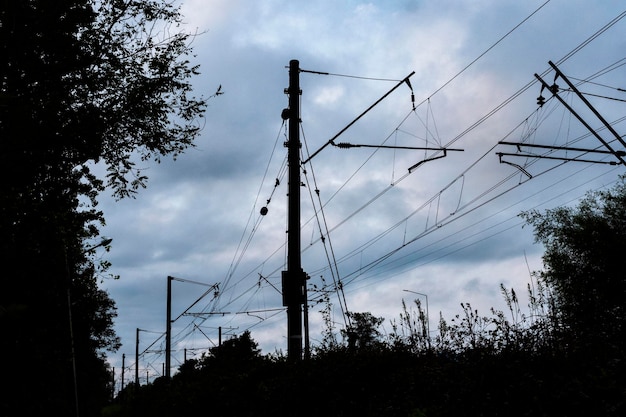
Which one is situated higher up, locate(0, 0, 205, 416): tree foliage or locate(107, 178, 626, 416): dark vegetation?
locate(0, 0, 205, 416): tree foliage

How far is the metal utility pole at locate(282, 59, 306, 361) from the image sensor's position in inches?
529

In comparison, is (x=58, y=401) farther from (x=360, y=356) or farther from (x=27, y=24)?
(x=27, y=24)

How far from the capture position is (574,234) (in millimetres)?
39938

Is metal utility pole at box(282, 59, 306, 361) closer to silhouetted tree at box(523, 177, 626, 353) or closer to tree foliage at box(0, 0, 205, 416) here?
tree foliage at box(0, 0, 205, 416)

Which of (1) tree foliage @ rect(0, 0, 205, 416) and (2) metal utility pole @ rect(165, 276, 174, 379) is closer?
(1) tree foliage @ rect(0, 0, 205, 416)

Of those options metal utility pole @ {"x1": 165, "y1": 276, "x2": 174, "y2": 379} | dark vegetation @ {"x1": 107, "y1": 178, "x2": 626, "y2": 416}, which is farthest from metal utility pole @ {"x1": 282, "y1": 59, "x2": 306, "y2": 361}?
metal utility pole @ {"x1": 165, "y1": 276, "x2": 174, "y2": 379}

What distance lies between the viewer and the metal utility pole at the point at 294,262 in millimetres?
13445

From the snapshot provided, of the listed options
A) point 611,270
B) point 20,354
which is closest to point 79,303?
point 20,354

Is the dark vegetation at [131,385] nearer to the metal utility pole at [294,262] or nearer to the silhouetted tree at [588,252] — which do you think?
the metal utility pole at [294,262]

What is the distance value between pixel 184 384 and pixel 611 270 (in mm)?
29924

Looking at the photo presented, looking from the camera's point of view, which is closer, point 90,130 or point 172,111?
point 90,130

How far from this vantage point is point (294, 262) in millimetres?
13930

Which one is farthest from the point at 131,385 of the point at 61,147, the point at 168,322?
the point at 168,322

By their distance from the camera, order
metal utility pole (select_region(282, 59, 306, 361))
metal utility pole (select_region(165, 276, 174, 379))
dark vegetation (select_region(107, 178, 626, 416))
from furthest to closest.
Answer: metal utility pole (select_region(165, 276, 174, 379)) < metal utility pole (select_region(282, 59, 306, 361)) < dark vegetation (select_region(107, 178, 626, 416))
